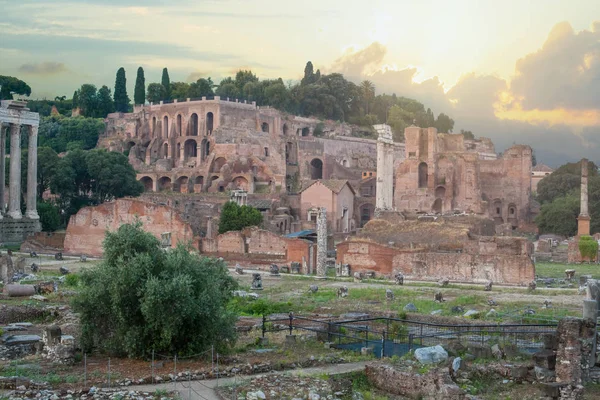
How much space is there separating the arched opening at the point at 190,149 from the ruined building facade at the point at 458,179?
22.0 meters

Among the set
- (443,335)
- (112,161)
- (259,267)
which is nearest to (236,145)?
(112,161)

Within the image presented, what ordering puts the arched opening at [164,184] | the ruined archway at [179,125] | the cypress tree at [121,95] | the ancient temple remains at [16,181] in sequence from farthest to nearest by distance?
the cypress tree at [121,95] < the ruined archway at [179,125] < the arched opening at [164,184] < the ancient temple remains at [16,181]

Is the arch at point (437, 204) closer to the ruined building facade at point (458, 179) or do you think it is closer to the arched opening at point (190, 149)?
the ruined building facade at point (458, 179)

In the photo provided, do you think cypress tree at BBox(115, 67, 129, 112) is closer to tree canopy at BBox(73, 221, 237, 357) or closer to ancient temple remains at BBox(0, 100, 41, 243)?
ancient temple remains at BBox(0, 100, 41, 243)

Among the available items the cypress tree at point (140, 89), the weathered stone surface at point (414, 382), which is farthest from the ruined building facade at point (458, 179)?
the weathered stone surface at point (414, 382)

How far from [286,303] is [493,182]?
156 ft

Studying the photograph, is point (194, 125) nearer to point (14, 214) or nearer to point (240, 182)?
point (240, 182)

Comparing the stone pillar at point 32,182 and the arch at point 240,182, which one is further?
the arch at point 240,182

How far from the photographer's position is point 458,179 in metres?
65.6

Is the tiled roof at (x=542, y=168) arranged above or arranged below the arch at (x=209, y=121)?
below

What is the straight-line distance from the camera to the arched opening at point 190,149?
256 ft

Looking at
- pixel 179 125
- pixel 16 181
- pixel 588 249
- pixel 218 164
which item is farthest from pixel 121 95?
pixel 588 249

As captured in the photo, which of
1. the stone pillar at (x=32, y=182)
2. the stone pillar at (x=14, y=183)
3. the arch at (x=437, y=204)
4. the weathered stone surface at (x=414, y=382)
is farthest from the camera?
the arch at (x=437, y=204)

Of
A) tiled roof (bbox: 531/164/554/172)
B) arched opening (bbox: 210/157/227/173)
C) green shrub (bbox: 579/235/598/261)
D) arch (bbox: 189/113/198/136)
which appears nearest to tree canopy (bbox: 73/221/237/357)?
green shrub (bbox: 579/235/598/261)
